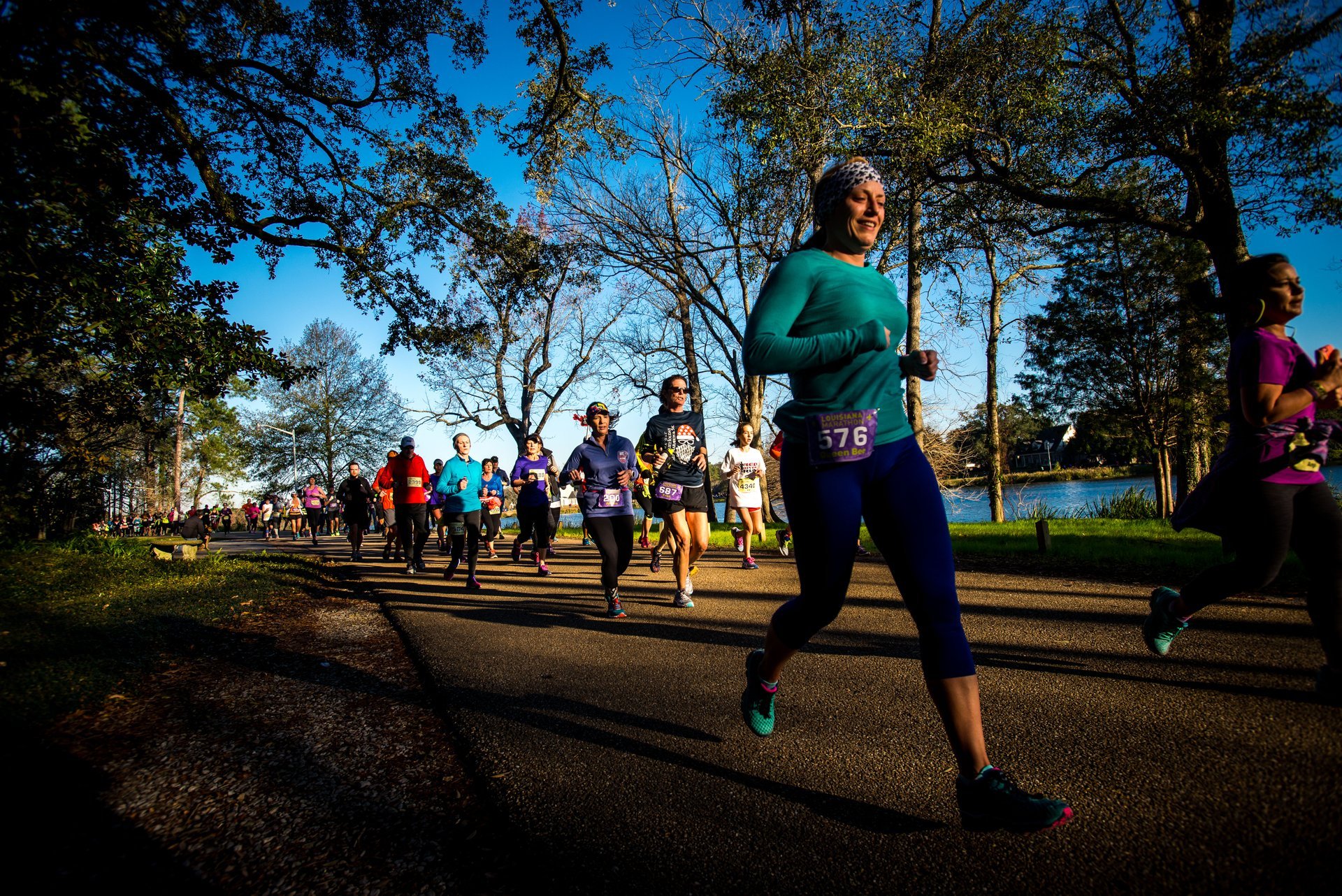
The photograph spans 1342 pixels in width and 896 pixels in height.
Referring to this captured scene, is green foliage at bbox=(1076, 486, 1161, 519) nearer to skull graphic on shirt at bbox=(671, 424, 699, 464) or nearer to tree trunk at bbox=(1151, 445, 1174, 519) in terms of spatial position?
tree trunk at bbox=(1151, 445, 1174, 519)

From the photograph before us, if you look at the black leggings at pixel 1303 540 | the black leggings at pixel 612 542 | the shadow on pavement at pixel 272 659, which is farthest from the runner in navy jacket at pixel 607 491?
the black leggings at pixel 1303 540

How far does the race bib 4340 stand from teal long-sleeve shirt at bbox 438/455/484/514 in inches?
304

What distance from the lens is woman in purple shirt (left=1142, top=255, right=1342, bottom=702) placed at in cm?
277

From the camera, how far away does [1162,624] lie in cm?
337

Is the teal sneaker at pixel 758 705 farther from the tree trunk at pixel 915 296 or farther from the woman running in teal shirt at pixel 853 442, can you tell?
the tree trunk at pixel 915 296

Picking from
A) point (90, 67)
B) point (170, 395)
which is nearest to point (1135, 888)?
point (90, 67)

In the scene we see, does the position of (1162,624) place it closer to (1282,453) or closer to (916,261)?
(1282,453)

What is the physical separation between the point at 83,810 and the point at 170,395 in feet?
29.2

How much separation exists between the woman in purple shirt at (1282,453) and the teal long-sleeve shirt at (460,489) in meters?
8.27

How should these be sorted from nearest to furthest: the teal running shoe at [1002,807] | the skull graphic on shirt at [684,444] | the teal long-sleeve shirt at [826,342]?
the teal running shoe at [1002,807] < the teal long-sleeve shirt at [826,342] < the skull graphic on shirt at [684,444]

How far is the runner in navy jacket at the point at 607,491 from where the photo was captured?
620 centimetres

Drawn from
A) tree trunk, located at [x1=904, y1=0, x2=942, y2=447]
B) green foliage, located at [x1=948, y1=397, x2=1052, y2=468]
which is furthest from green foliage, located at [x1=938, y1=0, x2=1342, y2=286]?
green foliage, located at [x1=948, y1=397, x2=1052, y2=468]

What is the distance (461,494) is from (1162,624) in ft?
26.5

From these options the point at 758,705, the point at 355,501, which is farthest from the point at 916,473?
the point at 355,501
